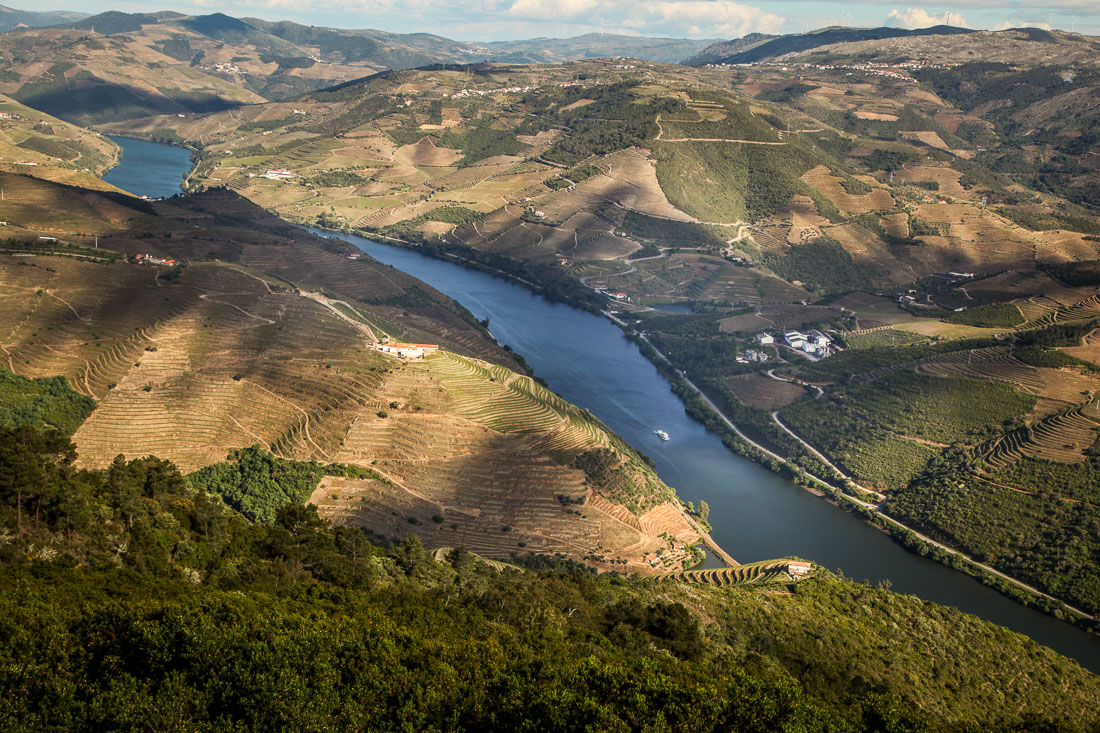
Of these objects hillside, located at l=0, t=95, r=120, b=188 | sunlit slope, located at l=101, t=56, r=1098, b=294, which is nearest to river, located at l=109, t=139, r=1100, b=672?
sunlit slope, located at l=101, t=56, r=1098, b=294

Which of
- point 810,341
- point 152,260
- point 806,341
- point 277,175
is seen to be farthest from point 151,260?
point 277,175

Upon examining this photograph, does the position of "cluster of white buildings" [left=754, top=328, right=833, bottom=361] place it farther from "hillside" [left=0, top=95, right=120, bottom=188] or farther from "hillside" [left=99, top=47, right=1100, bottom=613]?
"hillside" [left=0, top=95, right=120, bottom=188]

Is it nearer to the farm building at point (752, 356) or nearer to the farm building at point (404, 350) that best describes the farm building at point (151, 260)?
the farm building at point (404, 350)

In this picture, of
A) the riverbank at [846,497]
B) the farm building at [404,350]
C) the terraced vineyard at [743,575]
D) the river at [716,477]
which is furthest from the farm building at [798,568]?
the farm building at [404,350]

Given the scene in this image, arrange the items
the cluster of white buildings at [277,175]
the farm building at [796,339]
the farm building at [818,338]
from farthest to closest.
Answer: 1. the cluster of white buildings at [277,175]
2. the farm building at [796,339]
3. the farm building at [818,338]

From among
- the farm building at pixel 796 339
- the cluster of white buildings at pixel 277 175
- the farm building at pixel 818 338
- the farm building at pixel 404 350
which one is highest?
the farm building at pixel 404 350

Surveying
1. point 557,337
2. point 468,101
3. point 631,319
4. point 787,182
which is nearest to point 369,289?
point 557,337

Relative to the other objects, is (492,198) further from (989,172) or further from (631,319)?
(989,172)

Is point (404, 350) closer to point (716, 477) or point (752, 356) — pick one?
point (716, 477)
